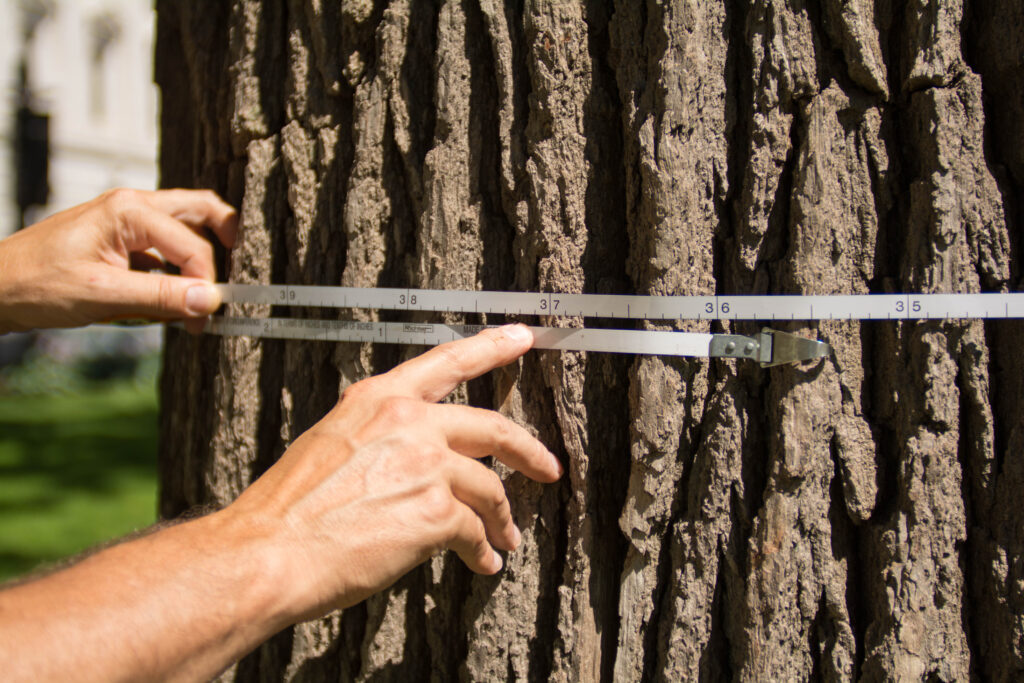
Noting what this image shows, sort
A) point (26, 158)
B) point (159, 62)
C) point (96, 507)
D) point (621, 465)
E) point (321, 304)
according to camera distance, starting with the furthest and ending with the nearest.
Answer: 1. point (26, 158)
2. point (96, 507)
3. point (159, 62)
4. point (321, 304)
5. point (621, 465)

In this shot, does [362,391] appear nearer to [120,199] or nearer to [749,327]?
[749,327]

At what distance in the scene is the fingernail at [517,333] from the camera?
4.89 ft

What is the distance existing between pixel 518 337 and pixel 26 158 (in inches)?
263

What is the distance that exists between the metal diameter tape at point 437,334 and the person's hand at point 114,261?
14 cm

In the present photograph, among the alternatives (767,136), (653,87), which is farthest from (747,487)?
(653,87)

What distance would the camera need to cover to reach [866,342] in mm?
1492

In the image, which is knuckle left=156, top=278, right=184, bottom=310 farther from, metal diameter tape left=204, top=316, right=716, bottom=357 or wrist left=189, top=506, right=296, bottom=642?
wrist left=189, top=506, right=296, bottom=642

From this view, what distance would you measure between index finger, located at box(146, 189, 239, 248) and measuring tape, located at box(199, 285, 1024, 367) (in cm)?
55

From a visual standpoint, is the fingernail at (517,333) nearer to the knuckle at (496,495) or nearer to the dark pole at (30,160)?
the knuckle at (496,495)

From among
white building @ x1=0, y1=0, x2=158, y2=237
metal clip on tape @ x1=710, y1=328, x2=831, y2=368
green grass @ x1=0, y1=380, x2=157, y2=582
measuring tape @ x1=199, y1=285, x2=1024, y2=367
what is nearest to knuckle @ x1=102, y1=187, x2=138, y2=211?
measuring tape @ x1=199, y1=285, x2=1024, y2=367

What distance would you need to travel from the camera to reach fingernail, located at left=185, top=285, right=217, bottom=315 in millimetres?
1815

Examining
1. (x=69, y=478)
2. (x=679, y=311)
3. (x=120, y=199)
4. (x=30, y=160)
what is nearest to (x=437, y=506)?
(x=679, y=311)

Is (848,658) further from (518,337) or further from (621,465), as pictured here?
(518,337)

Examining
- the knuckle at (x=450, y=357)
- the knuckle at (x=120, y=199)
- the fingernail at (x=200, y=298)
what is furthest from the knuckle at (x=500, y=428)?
the knuckle at (x=120, y=199)
